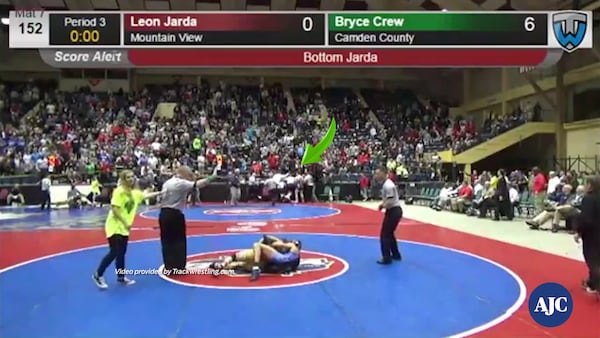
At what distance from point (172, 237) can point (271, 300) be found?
6.49ft

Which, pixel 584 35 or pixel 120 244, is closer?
pixel 584 35

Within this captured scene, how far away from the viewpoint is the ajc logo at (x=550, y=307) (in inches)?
202

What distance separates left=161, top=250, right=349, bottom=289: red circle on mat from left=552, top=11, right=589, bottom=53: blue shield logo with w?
4.02 meters

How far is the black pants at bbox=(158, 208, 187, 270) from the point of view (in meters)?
7.41

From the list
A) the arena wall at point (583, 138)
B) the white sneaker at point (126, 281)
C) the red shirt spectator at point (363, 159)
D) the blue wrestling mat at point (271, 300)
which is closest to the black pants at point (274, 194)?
the red shirt spectator at point (363, 159)

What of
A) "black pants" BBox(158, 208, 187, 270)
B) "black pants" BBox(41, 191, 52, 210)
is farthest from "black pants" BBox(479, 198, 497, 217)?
"black pants" BBox(41, 191, 52, 210)

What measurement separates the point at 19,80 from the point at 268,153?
A: 19.1 meters

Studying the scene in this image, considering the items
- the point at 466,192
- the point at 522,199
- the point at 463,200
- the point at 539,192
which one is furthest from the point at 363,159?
the point at 539,192

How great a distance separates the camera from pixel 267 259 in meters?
7.51

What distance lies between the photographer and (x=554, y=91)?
28.6 m

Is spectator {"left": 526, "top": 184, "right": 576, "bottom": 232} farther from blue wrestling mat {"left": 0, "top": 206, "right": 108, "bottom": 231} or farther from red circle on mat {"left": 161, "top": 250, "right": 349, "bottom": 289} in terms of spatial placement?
blue wrestling mat {"left": 0, "top": 206, "right": 108, "bottom": 231}

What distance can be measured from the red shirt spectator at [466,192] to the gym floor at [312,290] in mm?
5489

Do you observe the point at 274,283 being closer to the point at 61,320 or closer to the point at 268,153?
the point at 61,320

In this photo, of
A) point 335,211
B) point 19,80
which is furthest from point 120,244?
point 19,80
